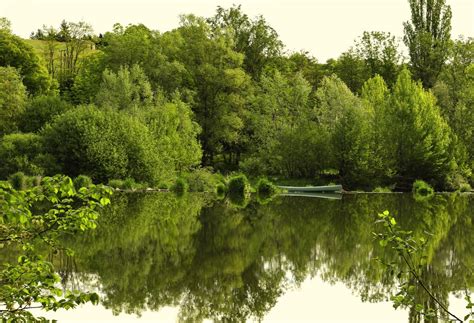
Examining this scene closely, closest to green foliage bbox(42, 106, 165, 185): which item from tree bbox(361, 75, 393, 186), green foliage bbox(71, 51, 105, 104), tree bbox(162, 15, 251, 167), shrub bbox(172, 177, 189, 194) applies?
shrub bbox(172, 177, 189, 194)

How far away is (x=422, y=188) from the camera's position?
49.5 m

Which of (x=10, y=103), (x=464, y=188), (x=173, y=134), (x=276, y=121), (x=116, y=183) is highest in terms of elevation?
(x=10, y=103)

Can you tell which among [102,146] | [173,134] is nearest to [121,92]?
[173,134]

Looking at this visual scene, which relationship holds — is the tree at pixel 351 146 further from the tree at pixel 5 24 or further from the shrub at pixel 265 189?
the tree at pixel 5 24

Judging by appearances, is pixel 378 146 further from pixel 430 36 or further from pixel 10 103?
pixel 10 103

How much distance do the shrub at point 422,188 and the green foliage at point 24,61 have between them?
40.4 metres

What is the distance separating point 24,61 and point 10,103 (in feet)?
51.1

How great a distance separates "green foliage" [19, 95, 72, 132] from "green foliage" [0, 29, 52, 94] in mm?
12941

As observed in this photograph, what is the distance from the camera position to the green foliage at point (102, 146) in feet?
146

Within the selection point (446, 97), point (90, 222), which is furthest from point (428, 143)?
point (90, 222)

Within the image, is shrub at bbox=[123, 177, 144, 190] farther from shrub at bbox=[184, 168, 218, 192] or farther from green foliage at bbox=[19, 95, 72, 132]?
green foliage at bbox=[19, 95, 72, 132]

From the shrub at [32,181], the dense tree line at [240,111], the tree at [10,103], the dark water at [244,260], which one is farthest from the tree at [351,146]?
the tree at [10,103]

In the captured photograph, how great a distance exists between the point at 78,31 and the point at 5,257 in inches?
3148

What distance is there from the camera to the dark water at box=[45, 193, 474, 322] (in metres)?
12.8
